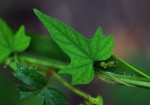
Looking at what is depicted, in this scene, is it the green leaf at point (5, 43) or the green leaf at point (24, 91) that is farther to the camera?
the green leaf at point (5, 43)

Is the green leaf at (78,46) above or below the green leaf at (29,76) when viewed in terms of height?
above

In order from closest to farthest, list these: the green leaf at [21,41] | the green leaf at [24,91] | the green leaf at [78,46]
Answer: the green leaf at [78,46]
the green leaf at [24,91]
the green leaf at [21,41]

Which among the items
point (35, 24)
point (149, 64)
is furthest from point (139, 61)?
point (35, 24)

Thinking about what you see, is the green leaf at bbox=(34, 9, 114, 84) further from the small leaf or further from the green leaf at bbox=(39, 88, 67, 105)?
the small leaf

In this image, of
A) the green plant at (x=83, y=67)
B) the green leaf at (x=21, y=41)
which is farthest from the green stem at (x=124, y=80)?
the green leaf at (x=21, y=41)

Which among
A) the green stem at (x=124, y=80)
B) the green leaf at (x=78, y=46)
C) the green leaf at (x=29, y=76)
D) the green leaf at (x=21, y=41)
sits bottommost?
the green leaf at (x=29, y=76)

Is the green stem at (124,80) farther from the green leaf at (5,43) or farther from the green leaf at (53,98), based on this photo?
the green leaf at (5,43)
